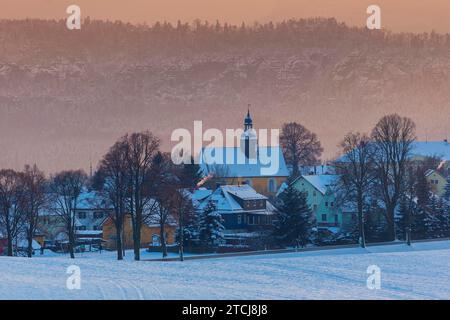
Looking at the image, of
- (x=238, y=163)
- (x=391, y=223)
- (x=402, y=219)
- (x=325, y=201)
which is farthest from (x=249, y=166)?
(x=391, y=223)

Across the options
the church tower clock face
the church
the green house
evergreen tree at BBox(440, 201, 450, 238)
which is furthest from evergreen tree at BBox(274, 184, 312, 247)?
the church tower clock face

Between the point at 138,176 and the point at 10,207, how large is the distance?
43.2 ft

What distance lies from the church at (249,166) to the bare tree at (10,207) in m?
Result: 33.8

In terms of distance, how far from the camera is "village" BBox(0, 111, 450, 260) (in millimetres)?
66312

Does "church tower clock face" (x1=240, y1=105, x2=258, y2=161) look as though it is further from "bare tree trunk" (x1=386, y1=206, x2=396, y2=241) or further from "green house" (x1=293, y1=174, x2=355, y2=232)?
"bare tree trunk" (x1=386, y1=206, x2=396, y2=241)

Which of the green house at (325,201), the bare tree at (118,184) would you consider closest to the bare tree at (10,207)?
the bare tree at (118,184)

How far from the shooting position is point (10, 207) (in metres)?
72.5

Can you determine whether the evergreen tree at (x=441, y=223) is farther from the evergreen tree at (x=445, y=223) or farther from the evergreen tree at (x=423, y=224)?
the evergreen tree at (x=423, y=224)

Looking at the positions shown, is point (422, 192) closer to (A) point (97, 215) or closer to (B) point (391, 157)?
(B) point (391, 157)

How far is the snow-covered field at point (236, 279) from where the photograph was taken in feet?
102

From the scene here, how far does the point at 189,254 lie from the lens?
7100 centimetres

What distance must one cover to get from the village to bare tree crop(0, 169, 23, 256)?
0.31 feet
